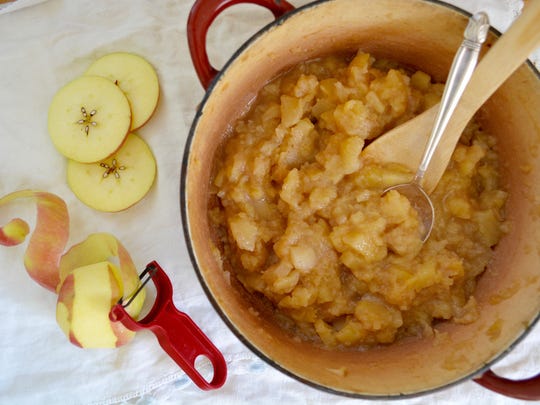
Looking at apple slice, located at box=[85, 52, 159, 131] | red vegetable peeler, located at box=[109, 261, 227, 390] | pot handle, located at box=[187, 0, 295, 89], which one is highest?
pot handle, located at box=[187, 0, 295, 89]

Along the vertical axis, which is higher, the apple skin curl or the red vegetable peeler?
the red vegetable peeler

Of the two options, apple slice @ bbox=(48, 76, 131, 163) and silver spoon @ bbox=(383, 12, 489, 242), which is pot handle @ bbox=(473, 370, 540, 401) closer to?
silver spoon @ bbox=(383, 12, 489, 242)

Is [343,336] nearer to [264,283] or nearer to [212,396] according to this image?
[264,283]

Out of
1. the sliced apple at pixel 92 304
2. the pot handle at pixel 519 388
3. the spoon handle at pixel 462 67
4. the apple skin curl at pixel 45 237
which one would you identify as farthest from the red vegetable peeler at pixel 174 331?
the spoon handle at pixel 462 67

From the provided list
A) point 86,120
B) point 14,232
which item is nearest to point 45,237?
point 14,232

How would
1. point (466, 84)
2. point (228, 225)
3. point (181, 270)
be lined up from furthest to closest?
point (181, 270) → point (228, 225) → point (466, 84)

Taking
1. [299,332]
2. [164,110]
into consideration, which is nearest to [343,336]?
[299,332]

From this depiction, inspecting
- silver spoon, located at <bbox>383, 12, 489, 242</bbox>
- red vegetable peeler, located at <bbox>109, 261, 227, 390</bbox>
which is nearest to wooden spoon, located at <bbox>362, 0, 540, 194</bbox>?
silver spoon, located at <bbox>383, 12, 489, 242</bbox>
